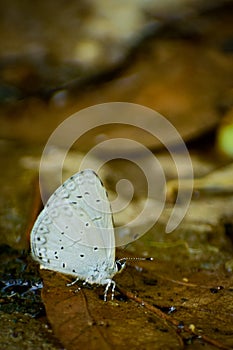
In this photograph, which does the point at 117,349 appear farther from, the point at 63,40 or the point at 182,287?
the point at 63,40

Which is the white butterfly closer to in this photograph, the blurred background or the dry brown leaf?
the dry brown leaf

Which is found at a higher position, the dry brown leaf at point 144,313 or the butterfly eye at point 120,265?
the dry brown leaf at point 144,313

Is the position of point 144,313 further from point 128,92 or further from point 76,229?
point 128,92

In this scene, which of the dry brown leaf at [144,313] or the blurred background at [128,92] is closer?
the dry brown leaf at [144,313]

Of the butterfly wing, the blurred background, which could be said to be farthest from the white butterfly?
the blurred background

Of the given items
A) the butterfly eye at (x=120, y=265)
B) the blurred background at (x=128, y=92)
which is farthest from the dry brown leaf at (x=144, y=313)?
the blurred background at (x=128, y=92)

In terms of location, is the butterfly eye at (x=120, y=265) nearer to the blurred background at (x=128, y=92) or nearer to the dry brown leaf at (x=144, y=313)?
the dry brown leaf at (x=144, y=313)

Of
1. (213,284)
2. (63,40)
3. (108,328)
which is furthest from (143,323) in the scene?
(63,40)
